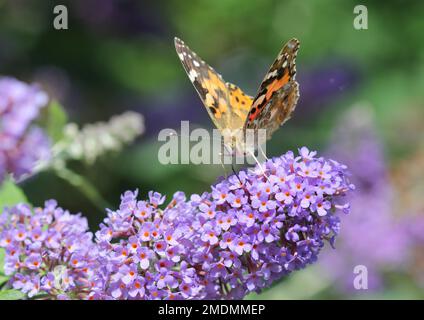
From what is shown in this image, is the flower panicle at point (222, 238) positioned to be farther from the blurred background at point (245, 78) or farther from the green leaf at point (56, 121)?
the blurred background at point (245, 78)

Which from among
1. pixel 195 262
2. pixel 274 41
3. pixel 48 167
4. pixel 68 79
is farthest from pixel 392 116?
pixel 195 262

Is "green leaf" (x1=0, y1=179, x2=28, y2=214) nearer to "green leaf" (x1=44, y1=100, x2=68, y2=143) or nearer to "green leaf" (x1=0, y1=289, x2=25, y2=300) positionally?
"green leaf" (x1=0, y1=289, x2=25, y2=300)

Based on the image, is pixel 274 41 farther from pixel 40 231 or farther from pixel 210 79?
pixel 40 231

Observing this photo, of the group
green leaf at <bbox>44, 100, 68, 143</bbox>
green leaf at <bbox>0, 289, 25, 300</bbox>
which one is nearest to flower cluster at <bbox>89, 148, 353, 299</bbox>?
green leaf at <bbox>0, 289, 25, 300</bbox>

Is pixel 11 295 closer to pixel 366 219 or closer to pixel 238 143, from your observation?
pixel 238 143

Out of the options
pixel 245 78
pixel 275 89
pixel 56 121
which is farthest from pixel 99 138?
pixel 245 78

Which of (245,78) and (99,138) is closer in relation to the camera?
(99,138)
